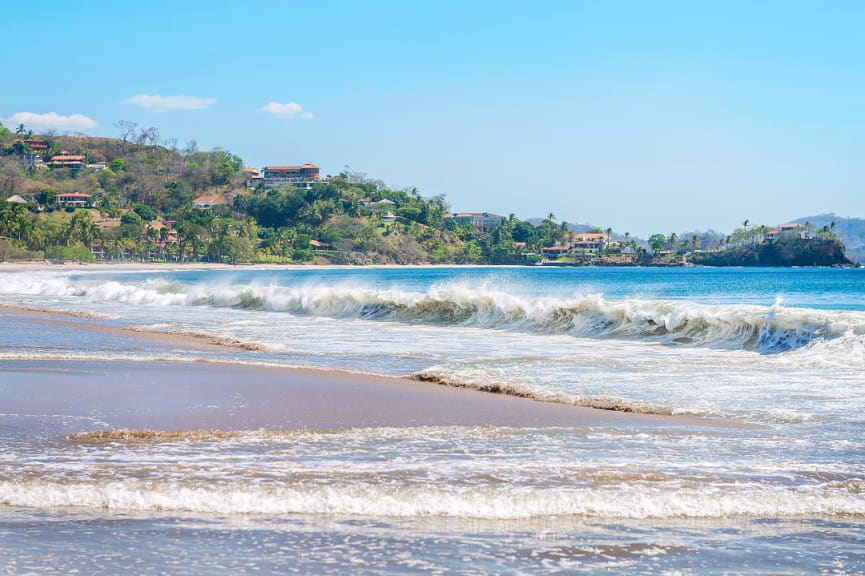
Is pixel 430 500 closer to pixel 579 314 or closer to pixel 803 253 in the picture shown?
pixel 579 314

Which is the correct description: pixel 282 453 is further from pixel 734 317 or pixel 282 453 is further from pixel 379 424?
pixel 734 317

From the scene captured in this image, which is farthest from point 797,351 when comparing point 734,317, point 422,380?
point 422,380

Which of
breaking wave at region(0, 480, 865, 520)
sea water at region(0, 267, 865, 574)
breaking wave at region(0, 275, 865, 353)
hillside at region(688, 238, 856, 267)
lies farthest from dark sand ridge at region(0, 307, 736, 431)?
hillside at region(688, 238, 856, 267)

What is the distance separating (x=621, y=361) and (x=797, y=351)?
381cm

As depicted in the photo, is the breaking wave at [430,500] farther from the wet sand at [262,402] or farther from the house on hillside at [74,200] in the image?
the house on hillside at [74,200]

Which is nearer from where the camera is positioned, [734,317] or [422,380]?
[422,380]

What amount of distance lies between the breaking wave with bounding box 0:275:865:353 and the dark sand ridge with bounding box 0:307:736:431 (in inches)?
365

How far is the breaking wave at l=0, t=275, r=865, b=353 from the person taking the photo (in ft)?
65.2

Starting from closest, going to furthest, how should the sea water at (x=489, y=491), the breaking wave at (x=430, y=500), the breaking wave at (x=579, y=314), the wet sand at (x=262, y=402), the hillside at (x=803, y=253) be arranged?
the sea water at (x=489, y=491)
the breaking wave at (x=430, y=500)
the wet sand at (x=262, y=402)
the breaking wave at (x=579, y=314)
the hillside at (x=803, y=253)

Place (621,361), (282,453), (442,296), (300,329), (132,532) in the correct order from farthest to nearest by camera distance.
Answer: (442,296), (300,329), (621,361), (282,453), (132,532)

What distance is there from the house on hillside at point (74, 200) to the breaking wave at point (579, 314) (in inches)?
5987

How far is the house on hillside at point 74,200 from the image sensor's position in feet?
599

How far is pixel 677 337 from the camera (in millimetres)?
21859

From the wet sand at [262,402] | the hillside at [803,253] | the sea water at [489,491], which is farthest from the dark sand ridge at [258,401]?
the hillside at [803,253]
